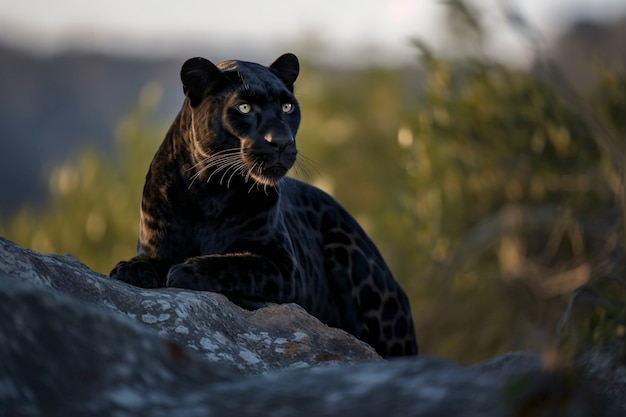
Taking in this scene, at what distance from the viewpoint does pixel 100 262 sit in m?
18.1

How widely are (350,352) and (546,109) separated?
964cm

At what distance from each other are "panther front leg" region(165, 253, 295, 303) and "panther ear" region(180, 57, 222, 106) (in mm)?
1199

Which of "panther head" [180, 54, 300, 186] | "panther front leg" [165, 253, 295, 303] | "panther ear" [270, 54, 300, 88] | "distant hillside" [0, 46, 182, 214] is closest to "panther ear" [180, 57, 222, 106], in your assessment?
"panther head" [180, 54, 300, 186]

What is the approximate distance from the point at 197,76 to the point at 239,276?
4.91 feet

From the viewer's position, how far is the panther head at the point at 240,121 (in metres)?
7.12

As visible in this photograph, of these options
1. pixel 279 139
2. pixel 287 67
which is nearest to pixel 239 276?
pixel 279 139

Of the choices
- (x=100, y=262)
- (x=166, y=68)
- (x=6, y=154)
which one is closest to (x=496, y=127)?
(x=100, y=262)

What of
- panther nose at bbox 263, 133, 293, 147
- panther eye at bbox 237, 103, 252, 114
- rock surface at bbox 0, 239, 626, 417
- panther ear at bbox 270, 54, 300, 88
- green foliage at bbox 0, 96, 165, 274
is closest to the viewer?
rock surface at bbox 0, 239, 626, 417

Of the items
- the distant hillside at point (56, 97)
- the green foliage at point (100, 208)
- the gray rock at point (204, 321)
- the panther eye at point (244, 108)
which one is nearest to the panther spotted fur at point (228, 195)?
the panther eye at point (244, 108)

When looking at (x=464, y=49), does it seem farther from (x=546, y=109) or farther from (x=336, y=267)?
(x=336, y=267)

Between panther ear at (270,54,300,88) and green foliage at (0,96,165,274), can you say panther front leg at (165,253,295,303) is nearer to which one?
panther ear at (270,54,300,88)

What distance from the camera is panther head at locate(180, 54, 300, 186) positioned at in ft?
23.4

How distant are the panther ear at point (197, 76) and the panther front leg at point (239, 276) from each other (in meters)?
1.20

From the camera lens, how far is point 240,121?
726 centimetres
